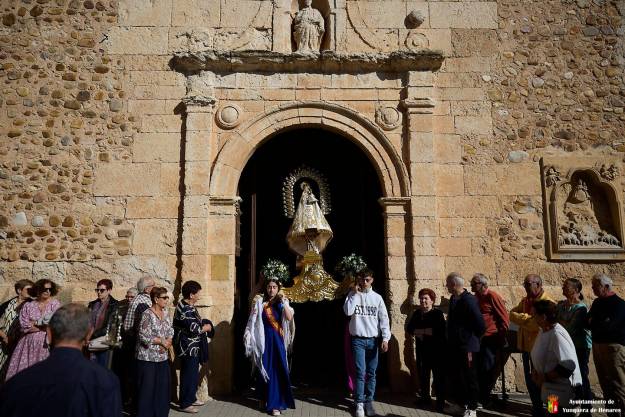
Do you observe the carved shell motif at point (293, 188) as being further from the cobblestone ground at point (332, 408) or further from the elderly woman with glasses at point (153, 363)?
the elderly woman with glasses at point (153, 363)

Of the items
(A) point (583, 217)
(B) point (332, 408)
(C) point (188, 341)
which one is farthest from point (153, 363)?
(A) point (583, 217)

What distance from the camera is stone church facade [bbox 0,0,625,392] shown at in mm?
5879

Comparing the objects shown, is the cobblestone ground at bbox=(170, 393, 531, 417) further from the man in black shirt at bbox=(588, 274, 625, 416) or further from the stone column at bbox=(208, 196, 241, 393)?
the man in black shirt at bbox=(588, 274, 625, 416)

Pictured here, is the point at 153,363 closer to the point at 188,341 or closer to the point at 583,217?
the point at 188,341

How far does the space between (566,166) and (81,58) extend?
6.37 meters

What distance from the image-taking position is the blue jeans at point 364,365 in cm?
475

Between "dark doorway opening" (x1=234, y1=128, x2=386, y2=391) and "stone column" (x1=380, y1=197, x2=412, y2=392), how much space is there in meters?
0.33

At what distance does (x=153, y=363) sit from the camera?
4176 mm

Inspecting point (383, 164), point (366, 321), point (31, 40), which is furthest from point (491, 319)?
point (31, 40)

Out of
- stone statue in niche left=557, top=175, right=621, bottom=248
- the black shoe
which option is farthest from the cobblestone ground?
stone statue in niche left=557, top=175, right=621, bottom=248

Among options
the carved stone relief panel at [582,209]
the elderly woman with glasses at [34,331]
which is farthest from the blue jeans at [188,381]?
the carved stone relief panel at [582,209]

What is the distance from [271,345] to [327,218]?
241 cm

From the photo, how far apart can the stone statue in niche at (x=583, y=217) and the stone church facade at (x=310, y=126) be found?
0.7 inches

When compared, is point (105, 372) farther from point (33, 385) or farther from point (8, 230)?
point (8, 230)
